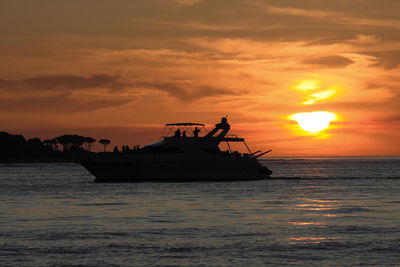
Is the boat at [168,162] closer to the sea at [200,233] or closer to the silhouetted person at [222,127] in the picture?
the silhouetted person at [222,127]

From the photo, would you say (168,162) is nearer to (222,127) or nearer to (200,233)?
(222,127)

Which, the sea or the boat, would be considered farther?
the boat

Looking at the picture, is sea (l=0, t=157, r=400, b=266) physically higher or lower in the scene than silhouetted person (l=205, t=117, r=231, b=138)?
lower

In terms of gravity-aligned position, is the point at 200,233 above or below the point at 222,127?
below

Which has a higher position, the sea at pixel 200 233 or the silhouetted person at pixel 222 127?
the silhouetted person at pixel 222 127

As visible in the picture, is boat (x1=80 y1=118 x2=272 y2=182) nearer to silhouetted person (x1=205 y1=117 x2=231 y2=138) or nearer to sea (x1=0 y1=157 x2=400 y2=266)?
silhouetted person (x1=205 y1=117 x2=231 y2=138)

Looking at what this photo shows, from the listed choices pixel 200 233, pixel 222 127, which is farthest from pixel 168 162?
pixel 200 233

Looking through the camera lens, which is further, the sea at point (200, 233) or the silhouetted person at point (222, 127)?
the silhouetted person at point (222, 127)

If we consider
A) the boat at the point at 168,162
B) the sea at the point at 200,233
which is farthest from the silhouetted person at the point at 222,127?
the sea at the point at 200,233

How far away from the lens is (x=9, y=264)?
22.5m

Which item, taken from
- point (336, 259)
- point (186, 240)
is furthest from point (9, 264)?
point (336, 259)

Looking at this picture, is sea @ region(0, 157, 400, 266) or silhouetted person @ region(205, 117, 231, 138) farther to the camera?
silhouetted person @ region(205, 117, 231, 138)

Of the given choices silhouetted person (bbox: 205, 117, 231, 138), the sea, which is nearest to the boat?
silhouetted person (bbox: 205, 117, 231, 138)

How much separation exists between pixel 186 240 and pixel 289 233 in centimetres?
544
